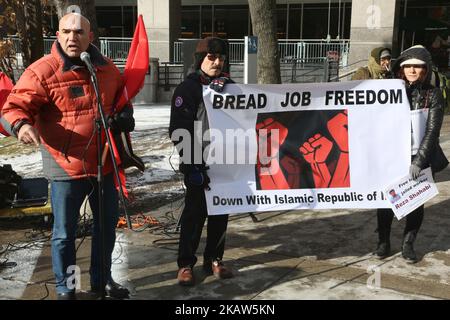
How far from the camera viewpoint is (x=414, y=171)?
14.6ft

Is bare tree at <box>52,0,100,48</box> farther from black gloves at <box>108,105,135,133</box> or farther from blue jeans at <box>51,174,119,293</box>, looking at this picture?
blue jeans at <box>51,174,119,293</box>

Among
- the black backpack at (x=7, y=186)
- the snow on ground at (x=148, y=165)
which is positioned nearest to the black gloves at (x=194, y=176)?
the snow on ground at (x=148, y=165)

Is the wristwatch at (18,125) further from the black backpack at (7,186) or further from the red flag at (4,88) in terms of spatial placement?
the black backpack at (7,186)

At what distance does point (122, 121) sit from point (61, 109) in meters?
0.43

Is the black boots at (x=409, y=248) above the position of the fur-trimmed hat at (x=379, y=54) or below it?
below

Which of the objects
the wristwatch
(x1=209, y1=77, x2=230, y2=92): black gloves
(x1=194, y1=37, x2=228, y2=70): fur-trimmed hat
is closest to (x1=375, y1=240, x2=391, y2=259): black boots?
(x1=209, y1=77, x2=230, y2=92): black gloves

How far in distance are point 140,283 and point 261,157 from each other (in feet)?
4.88

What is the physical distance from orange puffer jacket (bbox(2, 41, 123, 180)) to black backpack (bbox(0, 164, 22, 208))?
2.37m

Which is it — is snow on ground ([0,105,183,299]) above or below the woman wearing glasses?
below

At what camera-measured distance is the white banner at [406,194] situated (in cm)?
448

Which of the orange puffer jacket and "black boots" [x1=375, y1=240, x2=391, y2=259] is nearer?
the orange puffer jacket

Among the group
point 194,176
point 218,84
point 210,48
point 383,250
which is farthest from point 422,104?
point 194,176

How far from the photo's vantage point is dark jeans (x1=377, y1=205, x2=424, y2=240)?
466 cm
